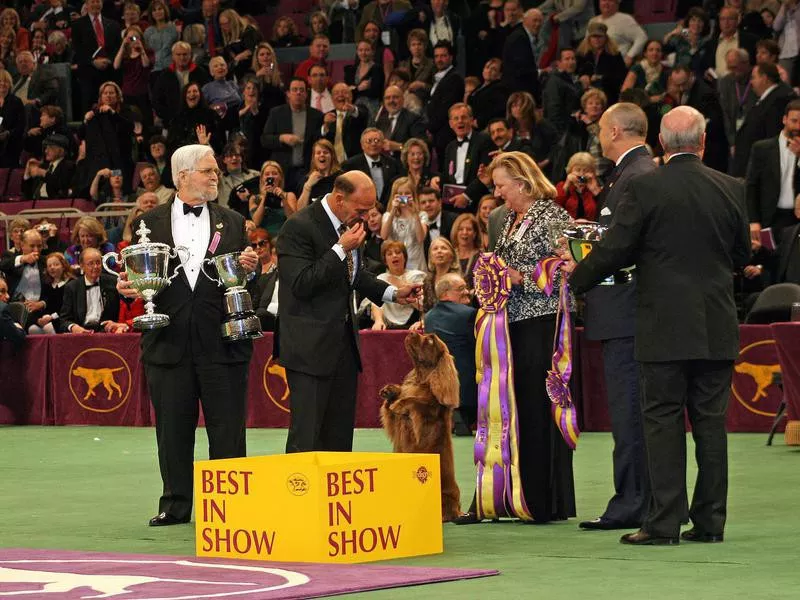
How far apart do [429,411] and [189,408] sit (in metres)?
1.25

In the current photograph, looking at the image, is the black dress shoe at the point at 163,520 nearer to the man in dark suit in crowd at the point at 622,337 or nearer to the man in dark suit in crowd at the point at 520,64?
the man in dark suit in crowd at the point at 622,337

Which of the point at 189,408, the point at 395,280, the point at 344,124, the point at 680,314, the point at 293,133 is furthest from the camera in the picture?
the point at 293,133

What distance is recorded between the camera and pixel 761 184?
13156mm

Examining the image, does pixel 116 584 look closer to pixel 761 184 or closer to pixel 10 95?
pixel 761 184

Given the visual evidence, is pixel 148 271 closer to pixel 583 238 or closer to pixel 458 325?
pixel 583 238

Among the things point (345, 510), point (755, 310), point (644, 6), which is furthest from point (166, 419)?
point (644, 6)

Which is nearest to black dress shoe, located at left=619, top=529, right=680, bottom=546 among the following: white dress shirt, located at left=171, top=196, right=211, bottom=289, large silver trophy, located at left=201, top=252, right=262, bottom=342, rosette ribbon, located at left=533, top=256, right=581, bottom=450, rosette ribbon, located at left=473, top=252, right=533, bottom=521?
rosette ribbon, located at left=533, top=256, right=581, bottom=450

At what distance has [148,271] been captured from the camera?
24.9ft

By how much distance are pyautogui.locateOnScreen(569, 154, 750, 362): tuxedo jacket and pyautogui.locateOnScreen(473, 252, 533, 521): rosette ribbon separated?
1.05 metres

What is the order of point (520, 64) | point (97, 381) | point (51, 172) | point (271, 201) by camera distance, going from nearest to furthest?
point (97, 381) → point (271, 201) → point (520, 64) → point (51, 172)

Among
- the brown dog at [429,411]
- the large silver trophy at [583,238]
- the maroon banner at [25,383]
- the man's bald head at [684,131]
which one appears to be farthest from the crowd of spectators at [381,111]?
the man's bald head at [684,131]

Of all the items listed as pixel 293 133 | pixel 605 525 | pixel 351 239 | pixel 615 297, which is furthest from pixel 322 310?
pixel 293 133

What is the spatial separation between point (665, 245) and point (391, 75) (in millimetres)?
11182

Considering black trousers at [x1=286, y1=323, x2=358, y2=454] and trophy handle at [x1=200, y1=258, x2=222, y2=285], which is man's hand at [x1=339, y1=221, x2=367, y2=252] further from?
trophy handle at [x1=200, y1=258, x2=222, y2=285]
